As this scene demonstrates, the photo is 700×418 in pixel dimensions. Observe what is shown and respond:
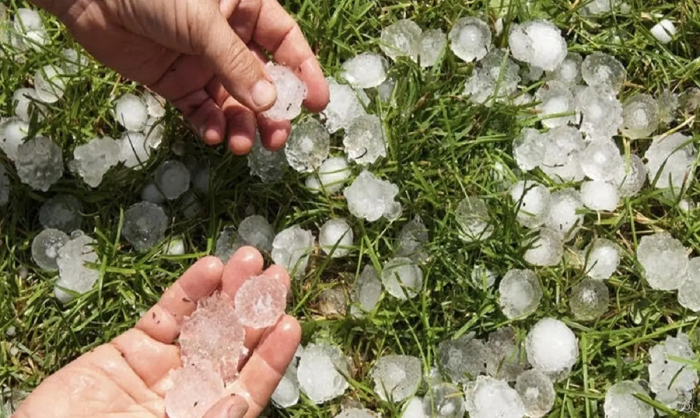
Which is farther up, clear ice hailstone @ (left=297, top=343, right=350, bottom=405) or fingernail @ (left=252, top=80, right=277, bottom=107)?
fingernail @ (left=252, top=80, right=277, bottom=107)

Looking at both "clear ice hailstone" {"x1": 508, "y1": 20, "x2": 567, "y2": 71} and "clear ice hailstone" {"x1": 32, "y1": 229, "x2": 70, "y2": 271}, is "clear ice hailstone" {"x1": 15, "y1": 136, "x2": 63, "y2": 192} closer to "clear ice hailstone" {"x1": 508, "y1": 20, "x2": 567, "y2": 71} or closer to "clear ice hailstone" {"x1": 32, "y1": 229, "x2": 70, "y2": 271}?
"clear ice hailstone" {"x1": 32, "y1": 229, "x2": 70, "y2": 271}

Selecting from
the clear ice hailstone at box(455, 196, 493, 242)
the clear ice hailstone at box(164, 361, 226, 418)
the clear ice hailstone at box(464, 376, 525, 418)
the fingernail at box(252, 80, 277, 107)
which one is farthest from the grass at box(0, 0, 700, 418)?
the fingernail at box(252, 80, 277, 107)

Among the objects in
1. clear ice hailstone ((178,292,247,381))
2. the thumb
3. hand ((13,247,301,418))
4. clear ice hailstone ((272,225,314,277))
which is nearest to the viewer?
the thumb

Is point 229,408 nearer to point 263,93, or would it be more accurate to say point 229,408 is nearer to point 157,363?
point 157,363

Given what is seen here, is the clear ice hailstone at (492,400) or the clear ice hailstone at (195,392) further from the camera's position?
the clear ice hailstone at (492,400)

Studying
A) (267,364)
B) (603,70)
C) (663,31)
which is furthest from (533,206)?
(267,364)

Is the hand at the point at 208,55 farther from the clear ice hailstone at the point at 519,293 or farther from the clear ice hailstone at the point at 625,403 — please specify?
the clear ice hailstone at the point at 625,403

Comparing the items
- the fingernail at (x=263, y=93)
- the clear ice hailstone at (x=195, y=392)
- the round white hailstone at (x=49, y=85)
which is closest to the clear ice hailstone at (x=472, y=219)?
the fingernail at (x=263, y=93)
